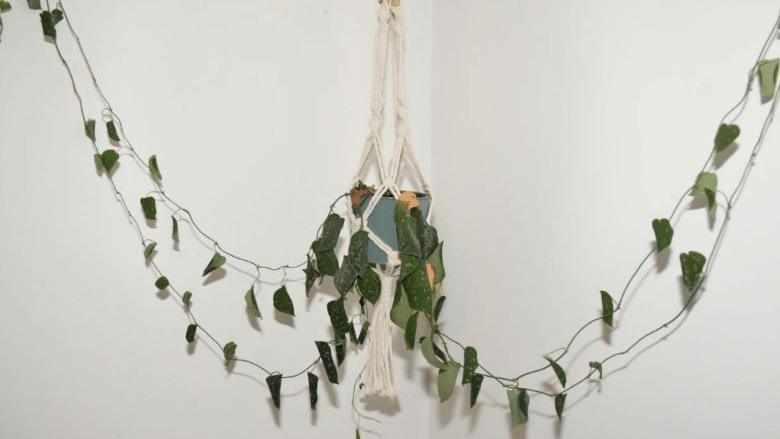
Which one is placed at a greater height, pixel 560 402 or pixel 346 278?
pixel 346 278

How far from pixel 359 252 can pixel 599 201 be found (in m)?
0.39

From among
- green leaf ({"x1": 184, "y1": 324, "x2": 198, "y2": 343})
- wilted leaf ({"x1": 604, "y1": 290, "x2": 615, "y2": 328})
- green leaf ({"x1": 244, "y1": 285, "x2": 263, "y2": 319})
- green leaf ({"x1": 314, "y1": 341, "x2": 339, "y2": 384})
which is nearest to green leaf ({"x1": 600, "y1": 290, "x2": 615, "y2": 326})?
wilted leaf ({"x1": 604, "y1": 290, "x2": 615, "y2": 328})

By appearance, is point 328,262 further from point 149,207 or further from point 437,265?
point 149,207

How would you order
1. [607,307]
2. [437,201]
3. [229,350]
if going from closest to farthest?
[607,307]
[229,350]
[437,201]

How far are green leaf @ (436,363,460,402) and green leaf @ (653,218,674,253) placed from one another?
14.6 inches

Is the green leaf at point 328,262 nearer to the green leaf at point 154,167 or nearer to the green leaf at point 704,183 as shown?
the green leaf at point 154,167

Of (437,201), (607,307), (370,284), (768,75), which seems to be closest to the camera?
(768,75)

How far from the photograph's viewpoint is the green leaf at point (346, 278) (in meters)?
1.02

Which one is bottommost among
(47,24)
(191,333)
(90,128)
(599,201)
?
(191,333)

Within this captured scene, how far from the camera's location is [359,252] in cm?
102

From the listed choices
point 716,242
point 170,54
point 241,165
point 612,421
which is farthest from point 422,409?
point 170,54

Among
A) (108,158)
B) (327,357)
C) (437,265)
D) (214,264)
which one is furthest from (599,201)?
(108,158)

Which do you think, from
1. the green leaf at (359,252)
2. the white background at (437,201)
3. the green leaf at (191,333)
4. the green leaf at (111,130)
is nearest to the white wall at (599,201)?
the white background at (437,201)

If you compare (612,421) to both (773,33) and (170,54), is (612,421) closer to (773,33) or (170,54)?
(773,33)
